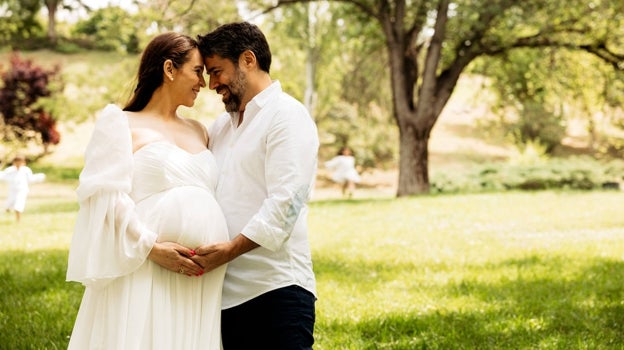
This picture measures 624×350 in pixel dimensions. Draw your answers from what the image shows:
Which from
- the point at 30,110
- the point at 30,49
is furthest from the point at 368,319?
A: the point at 30,49

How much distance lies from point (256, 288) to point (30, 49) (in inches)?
2484

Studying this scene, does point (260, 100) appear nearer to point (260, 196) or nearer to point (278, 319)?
point (260, 196)

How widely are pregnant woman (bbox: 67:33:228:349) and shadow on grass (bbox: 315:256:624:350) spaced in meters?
2.76

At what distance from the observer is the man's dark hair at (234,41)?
3758 mm

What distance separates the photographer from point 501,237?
13.5 metres

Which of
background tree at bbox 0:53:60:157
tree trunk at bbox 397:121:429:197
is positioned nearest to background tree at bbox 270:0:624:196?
tree trunk at bbox 397:121:429:197

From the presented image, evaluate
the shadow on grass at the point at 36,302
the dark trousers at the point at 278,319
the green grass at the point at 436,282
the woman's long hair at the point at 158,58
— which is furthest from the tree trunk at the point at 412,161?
the dark trousers at the point at 278,319

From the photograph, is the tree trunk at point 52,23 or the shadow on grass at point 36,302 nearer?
the shadow on grass at point 36,302

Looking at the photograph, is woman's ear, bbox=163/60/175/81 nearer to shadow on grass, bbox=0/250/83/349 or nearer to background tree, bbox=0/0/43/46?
shadow on grass, bbox=0/250/83/349

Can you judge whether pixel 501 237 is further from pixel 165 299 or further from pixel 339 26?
pixel 339 26

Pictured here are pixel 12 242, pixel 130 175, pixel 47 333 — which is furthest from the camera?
pixel 12 242

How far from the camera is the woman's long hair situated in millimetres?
3811

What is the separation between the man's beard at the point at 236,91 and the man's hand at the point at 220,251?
0.76 metres

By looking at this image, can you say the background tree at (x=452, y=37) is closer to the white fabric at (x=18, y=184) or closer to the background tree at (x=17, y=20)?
the white fabric at (x=18, y=184)
